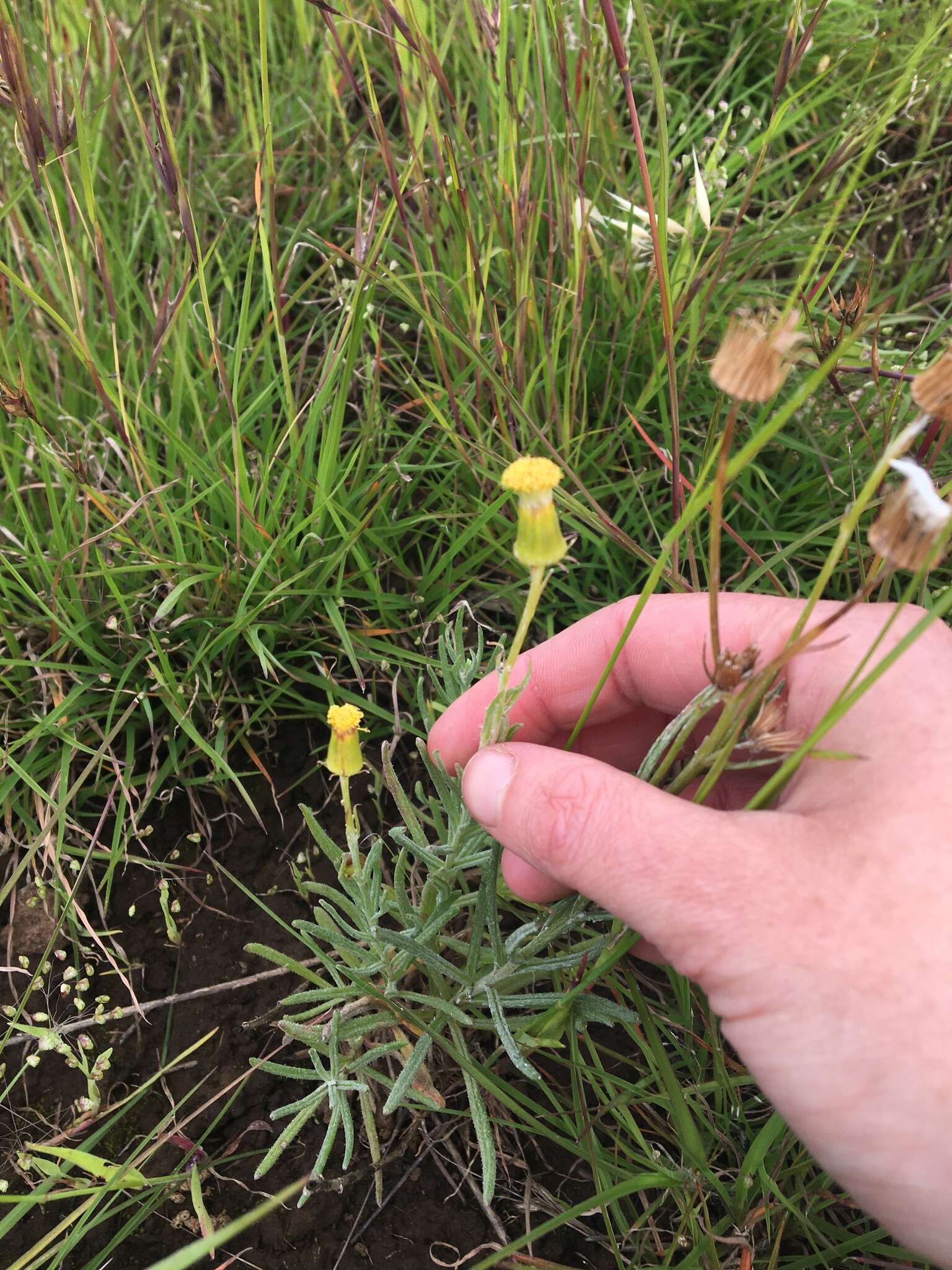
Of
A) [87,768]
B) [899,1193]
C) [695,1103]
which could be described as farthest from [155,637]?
[899,1193]

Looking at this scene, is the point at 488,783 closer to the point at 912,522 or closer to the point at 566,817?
the point at 566,817

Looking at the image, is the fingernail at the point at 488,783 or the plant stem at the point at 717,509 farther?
the fingernail at the point at 488,783

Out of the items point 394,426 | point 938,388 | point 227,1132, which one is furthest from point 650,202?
point 227,1132

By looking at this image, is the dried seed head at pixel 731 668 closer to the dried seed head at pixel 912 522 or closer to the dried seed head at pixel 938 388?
the dried seed head at pixel 912 522

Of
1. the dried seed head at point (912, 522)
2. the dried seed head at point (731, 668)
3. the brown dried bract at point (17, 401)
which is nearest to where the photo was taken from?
the dried seed head at point (912, 522)

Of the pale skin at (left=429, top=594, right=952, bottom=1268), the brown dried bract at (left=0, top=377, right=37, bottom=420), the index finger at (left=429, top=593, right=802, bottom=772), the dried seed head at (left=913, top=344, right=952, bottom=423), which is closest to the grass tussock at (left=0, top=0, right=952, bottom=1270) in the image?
the brown dried bract at (left=0, top=377, right=37, bottom=420)

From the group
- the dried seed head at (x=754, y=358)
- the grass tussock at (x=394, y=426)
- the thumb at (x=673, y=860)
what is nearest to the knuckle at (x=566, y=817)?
the thumb at (x=673, y=860)
